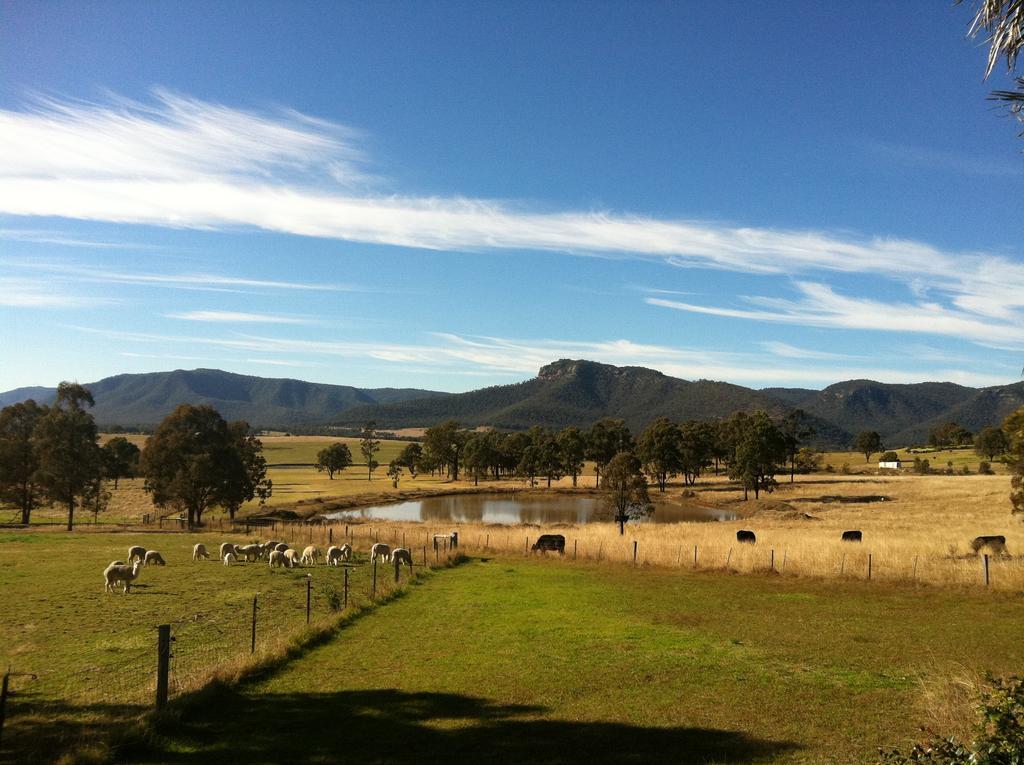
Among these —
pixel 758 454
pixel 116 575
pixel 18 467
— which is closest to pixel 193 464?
pixel 18 467

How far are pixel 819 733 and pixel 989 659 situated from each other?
7.97 meters

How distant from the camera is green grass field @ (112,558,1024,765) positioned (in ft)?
37.3

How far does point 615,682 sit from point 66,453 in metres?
59.8

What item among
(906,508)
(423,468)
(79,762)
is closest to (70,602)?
(79,762)

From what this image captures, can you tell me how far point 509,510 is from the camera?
86250 millimetres

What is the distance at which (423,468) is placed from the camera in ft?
463

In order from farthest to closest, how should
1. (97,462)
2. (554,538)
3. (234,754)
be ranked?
(97,462) → (554,538) → (234,754)

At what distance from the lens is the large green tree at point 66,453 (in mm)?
57906

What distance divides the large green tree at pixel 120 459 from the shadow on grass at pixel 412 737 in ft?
336

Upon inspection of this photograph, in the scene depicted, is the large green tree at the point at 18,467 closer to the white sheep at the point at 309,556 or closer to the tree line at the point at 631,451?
the white sheep at the point at 309,556

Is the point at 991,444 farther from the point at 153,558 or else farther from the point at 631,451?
the point at 153,558

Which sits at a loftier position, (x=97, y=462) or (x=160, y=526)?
(x=97, y=462)

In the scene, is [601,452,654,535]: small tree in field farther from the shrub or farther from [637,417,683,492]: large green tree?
[637,417,683,492]: large green tree

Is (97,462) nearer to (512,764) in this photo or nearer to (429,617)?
(429,617)
